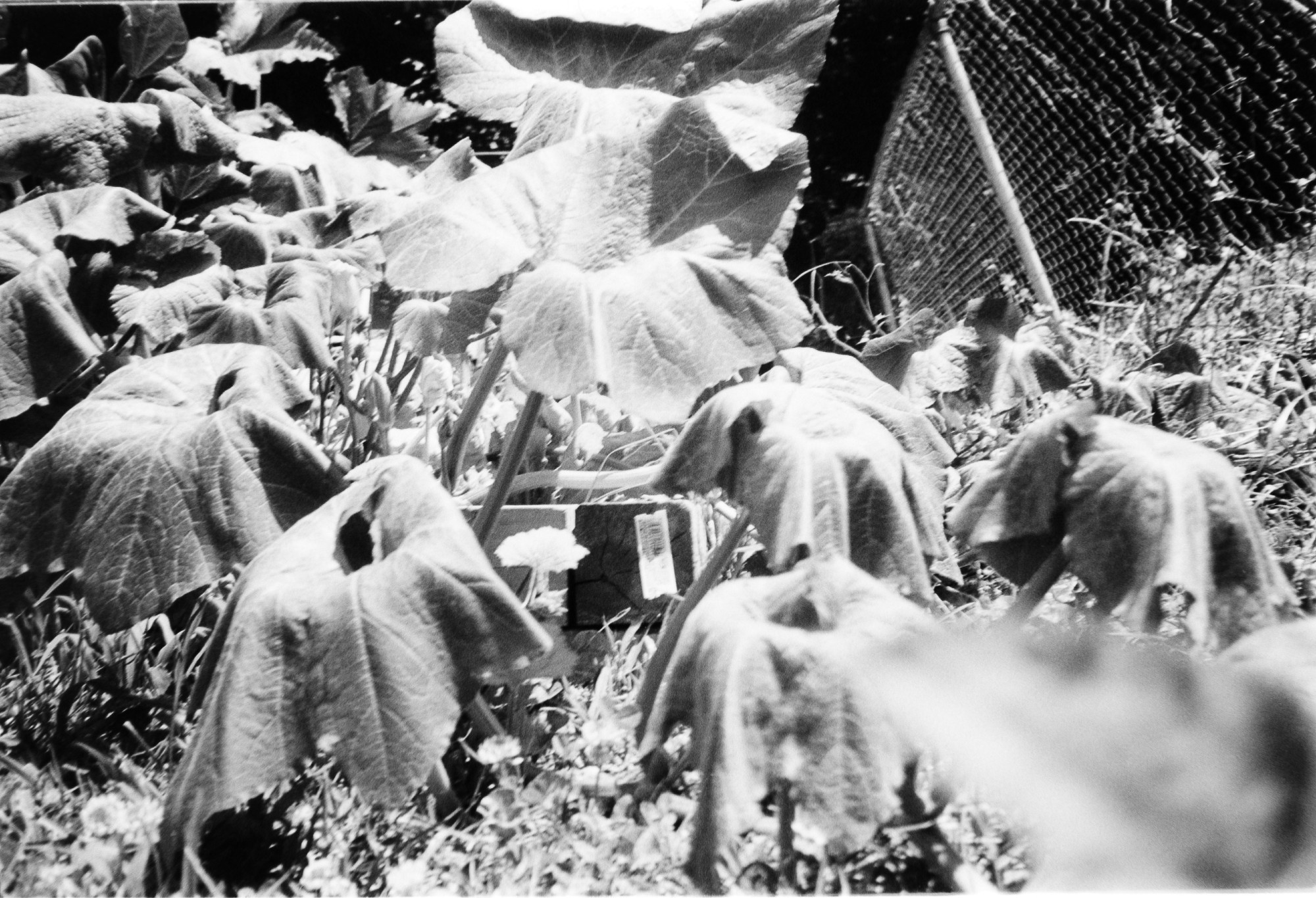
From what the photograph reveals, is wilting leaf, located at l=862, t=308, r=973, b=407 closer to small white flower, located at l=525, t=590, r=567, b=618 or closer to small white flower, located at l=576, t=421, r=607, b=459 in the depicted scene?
small white flower, located at l=576, t=421, r=607, b=459

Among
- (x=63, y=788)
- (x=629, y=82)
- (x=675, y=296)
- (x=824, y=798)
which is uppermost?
(x=629, y=82)

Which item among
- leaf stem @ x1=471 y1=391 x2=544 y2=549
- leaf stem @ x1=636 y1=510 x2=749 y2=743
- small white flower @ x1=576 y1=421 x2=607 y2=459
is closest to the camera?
leaf stem @ x1=636 y1=510 x2=749 y2=743

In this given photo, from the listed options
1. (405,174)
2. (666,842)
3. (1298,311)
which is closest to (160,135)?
(405,174)

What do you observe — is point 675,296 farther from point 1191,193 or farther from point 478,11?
point 1191,193

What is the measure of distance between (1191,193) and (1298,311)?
163 cm

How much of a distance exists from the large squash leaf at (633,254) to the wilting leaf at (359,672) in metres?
0.23

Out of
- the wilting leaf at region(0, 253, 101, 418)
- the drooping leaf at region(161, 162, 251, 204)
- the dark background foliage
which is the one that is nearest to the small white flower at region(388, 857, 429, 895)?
the wilting leaf at region(0, 253, 101, 418)

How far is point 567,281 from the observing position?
1.01 m

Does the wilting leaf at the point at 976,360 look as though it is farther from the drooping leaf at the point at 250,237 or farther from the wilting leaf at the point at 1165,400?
the drooping leaf at the point at 250,237

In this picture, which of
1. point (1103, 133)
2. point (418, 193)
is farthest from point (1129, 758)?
point (1103, 133)

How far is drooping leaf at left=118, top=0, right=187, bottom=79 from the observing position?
207 centimetres

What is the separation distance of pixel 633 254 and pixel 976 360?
0.83 metres

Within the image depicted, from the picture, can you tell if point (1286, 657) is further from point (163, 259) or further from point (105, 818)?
point (163, 259)

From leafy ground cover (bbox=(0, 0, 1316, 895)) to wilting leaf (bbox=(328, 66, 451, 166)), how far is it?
1.01m
